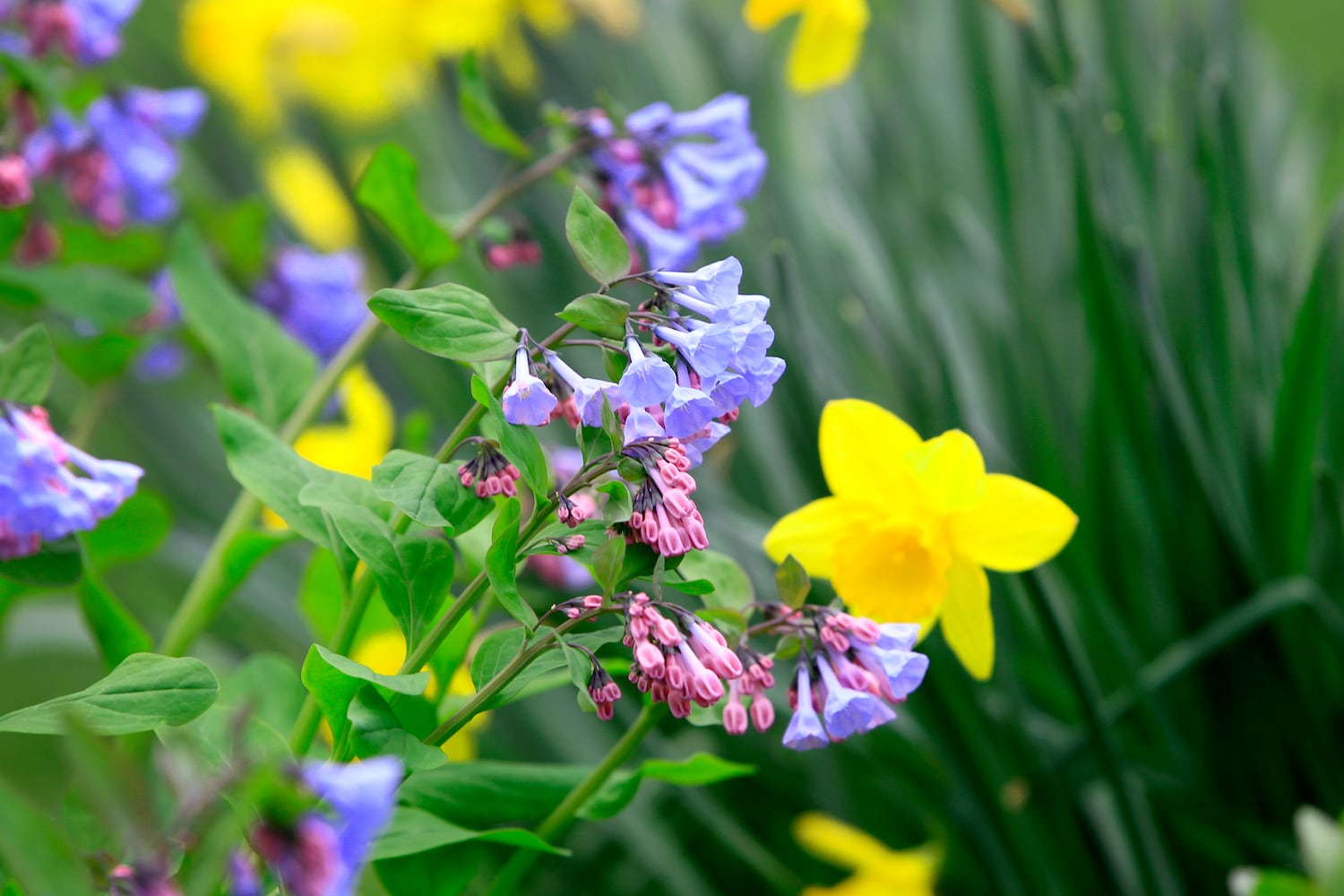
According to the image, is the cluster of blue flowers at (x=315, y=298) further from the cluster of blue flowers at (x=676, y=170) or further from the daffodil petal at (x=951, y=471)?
the daffodil petal at (x=951, y=471)

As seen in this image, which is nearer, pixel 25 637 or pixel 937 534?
pixel 937 534

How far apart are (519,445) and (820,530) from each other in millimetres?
138

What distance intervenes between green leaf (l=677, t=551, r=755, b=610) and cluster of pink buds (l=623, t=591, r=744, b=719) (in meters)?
0.04

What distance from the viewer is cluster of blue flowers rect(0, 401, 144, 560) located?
258 mm

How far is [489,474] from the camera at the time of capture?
0.25 metres

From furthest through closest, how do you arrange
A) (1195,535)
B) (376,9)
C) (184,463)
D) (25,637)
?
(376,9) → (184,463) → (25,637) → (1195,535)

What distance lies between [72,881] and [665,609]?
5.3 inches

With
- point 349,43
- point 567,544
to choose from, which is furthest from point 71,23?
point 349,43

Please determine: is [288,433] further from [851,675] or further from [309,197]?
[309,197]

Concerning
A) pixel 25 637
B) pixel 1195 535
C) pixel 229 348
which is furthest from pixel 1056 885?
pixel 25 637

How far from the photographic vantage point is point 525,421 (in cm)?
24

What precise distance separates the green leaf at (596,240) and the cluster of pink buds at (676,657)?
0.27 ft

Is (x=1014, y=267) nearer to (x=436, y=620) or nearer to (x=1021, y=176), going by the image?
(x=1021, y=176)

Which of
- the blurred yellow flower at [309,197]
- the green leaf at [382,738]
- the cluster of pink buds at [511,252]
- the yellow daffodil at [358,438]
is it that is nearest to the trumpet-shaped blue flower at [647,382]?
the green leaf at [382,738]
